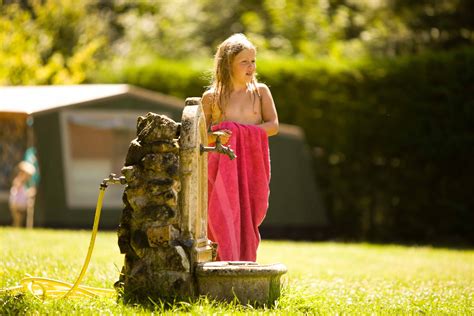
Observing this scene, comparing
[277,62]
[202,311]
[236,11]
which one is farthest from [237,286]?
[236,11]

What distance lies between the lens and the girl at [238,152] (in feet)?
19.2

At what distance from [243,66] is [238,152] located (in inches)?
22.0

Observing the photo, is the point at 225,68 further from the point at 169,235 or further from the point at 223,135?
the point at 169,235

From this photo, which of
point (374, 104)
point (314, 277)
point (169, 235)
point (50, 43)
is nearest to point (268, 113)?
point (169, 235)

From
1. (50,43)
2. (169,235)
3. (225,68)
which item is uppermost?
(50,43)

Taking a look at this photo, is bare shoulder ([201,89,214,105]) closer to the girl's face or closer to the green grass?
the girl's face

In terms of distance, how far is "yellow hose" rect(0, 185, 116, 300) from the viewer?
5398 mm

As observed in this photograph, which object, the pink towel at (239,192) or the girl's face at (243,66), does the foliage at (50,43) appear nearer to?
the girl's face at (243,66)

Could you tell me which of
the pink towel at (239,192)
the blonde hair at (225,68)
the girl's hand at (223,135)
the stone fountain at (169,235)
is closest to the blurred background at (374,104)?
the blonde hair at (225,68)

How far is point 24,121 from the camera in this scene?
52.0 feet

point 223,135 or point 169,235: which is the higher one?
point 223,135

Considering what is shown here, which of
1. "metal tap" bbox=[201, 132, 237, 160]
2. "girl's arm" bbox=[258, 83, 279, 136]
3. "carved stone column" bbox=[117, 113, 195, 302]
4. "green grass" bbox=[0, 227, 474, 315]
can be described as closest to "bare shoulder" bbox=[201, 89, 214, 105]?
"girl's arm" bbox=[258, 83, 279, 136]

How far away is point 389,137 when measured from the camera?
14.4m

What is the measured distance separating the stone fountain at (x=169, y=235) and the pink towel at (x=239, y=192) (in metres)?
0.60
